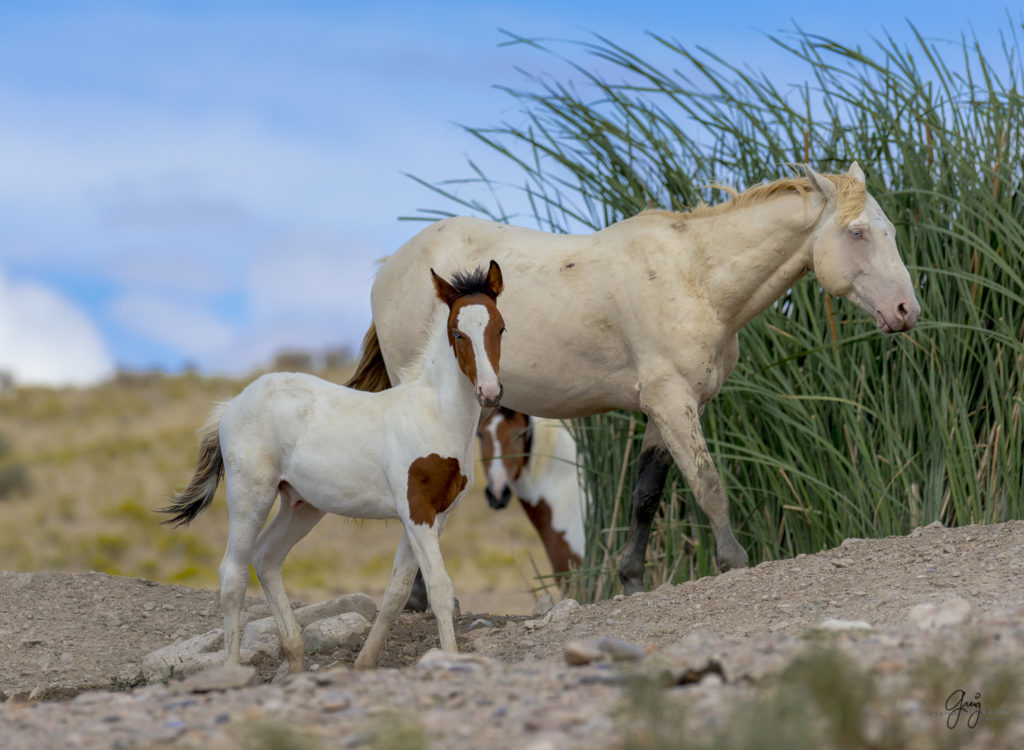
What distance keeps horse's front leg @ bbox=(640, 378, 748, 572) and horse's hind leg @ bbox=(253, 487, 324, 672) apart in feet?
5.53

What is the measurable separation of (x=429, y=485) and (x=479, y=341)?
0.71m

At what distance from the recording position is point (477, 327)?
4.36 meters

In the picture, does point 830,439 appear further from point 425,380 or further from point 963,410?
point 425,380

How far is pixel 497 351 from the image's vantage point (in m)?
4.39

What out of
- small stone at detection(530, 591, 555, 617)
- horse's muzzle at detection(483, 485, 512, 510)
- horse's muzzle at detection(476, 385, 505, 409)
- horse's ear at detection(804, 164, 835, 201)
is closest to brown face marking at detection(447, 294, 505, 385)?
horse's muzzle at detection(476, 385, 505, 409)

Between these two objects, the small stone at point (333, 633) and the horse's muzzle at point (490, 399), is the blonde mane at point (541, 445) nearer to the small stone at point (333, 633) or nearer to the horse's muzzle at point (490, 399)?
the small stone at point (333, 633)

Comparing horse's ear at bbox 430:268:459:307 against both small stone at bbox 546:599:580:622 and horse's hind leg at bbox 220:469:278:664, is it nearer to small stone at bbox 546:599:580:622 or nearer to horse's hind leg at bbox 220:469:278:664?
horse's hind leg at bbox 220:469:278:664

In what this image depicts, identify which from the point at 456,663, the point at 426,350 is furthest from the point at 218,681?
the point at 426,350

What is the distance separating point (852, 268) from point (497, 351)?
1.95 metres

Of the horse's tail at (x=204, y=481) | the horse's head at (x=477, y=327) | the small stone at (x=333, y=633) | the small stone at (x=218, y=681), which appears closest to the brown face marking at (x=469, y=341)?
the horse's head at (x=477, y=327)

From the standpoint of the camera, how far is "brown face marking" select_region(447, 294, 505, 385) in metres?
4.34

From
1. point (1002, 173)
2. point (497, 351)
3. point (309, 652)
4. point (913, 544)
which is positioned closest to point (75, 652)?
point (309, 652)

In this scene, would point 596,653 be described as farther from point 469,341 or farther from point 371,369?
point 371,369

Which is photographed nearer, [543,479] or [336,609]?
[336,609]
